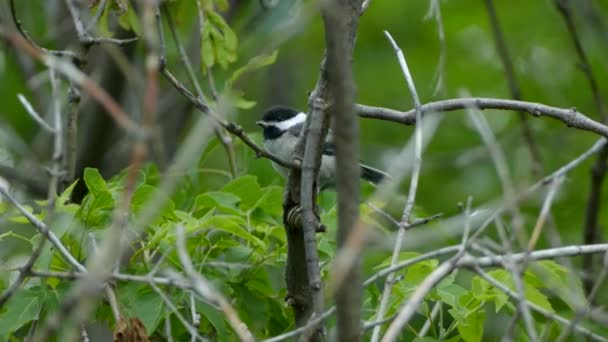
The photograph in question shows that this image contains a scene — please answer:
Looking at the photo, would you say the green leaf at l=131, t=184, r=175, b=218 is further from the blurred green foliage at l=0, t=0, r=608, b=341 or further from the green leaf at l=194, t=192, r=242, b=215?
the green leaf at l=194, t=192, r=242, b=215

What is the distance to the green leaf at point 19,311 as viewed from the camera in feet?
9.65

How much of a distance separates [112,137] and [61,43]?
0.74 m

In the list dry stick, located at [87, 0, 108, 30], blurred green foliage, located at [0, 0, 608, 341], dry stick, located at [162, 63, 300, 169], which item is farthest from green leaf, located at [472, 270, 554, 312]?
dry stick, located at [87, 0, 108, 30]

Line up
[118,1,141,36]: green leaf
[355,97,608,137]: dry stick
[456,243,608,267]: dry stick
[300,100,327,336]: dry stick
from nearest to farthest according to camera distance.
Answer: [456,243,608,267]: dry stick, [300,100,327,336]: dry stick, [355,97,608,137]: dry stick, [118,1,141,36]: green leaf

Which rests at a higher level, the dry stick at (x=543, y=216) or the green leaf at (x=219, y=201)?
the dry stick at (x=543, y=216)

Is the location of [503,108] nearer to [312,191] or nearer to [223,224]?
[312,191]

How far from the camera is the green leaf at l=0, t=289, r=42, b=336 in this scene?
294cm

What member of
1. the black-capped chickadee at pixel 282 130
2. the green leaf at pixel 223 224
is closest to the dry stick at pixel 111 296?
the green leaf at pixel 223 224

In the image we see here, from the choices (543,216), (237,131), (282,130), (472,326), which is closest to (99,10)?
(237,131)

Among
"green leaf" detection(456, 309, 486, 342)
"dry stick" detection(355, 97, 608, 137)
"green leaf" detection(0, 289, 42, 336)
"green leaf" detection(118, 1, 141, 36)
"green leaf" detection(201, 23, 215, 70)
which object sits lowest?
"green leaf" detection(456, 309, 486, 342)

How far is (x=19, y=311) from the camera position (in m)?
2.96

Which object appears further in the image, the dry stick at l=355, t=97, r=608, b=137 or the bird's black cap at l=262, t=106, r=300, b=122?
the bird's black cap at l=262, t=106, r=300, b=122

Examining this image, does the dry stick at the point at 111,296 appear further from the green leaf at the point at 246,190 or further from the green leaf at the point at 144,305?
the green leaf at the point at 246,190

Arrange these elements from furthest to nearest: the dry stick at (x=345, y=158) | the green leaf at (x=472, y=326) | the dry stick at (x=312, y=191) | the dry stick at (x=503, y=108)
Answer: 1. the green leaf at (x=472, y=326)
2. the dry stick at (x=503, y=108)
3. the dry stick at (x=312, y=191)
4. the dry stick at (x=345, y=158)
